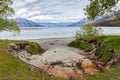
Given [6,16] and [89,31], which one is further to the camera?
[89,31]

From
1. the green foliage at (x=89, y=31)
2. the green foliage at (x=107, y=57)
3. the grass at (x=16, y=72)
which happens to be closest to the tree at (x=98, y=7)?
the green foliage at (x=107, y=57)

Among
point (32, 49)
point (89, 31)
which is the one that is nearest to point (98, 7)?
point (32, 49)

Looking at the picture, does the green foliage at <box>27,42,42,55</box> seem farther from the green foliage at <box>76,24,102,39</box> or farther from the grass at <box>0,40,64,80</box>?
the green foliage at <box>76,24,102,39</box>

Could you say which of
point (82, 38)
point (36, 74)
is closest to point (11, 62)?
point (36, 74)

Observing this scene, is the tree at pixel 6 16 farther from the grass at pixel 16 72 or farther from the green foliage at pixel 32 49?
the grass at pixel 16 72

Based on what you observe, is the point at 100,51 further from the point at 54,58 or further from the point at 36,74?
the point at 36,74

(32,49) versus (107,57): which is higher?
(32,49)

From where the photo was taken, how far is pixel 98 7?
44.7 metres

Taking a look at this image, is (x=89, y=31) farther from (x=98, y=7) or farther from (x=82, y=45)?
(x=98, y=7)

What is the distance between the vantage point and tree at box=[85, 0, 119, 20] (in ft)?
143

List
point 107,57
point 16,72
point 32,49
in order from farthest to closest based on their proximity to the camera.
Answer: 1. point 32,49
2. point 107,57
3. point 16,72

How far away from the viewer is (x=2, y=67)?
2548 cm

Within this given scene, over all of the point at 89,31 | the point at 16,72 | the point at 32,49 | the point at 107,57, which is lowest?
the point at 107,57

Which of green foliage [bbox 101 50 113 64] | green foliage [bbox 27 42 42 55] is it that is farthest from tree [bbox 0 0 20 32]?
green foliage [bbox 101 50 113 64]
